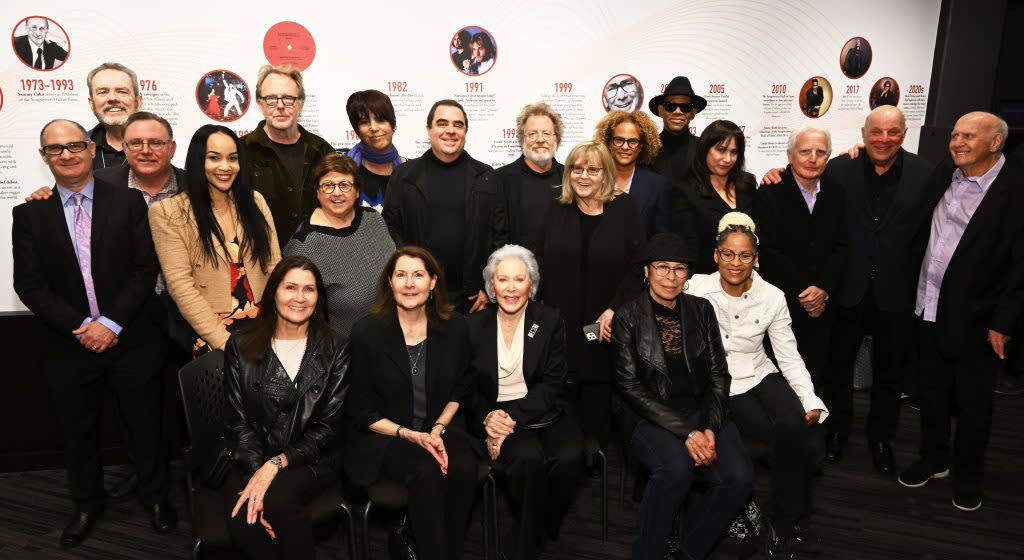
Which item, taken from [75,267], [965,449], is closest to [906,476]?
[965,449]

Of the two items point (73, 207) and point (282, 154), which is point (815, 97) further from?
point (73, 207)

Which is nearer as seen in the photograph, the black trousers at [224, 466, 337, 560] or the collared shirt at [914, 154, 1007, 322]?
the black trousers at [224, 466, 337, 560]

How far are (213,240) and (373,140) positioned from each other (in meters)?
1.14

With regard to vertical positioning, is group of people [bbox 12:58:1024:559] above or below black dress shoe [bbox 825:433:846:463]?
above

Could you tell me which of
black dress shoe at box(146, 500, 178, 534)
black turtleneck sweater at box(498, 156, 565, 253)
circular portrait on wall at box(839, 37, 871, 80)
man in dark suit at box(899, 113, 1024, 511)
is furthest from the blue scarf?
circular portrait on wall at box(839, 37, 871, 80)

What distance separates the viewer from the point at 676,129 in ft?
13.5

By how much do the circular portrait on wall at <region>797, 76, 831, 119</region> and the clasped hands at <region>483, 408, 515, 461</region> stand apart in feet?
13.3

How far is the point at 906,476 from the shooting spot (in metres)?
3.76

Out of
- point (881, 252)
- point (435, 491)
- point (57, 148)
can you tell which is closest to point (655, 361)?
point (435, 491)

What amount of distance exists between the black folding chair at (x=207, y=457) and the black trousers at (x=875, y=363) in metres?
2.96

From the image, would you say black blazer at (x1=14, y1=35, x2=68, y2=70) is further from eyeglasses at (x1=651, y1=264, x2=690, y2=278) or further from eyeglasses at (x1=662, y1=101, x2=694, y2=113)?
eyeglasses at (x1=651, y1=264, x2=690, y2=278)

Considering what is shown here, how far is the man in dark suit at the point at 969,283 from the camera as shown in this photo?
325 cm

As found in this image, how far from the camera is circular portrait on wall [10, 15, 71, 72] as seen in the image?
13.7 feet

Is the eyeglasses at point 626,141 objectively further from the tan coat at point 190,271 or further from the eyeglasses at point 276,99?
the tan coat at point 190,271
